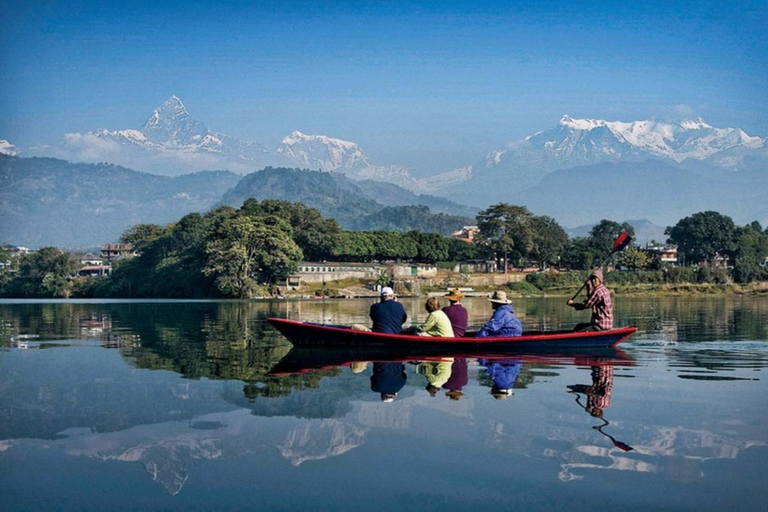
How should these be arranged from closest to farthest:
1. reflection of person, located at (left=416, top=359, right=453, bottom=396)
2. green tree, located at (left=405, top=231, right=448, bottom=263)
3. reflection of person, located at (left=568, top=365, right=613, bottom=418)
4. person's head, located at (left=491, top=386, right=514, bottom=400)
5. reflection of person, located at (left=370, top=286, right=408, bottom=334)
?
reflection of person, located at (left=568, top=365, right=613, bottom=418) < person's head, located at (left=491, top=386, right=514, bottom=400) < reflection of person, located at (left=416, top=359, right=453, bottom=396) < reflection of person, located at (left=370, top=286, right=408, bottom=334) < green tree, located at (left=405, top=231, right=448, bottom=263)

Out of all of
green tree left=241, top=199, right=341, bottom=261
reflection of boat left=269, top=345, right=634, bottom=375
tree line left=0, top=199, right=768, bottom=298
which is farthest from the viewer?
green tree left=241, top=199, right=341, bottom=261

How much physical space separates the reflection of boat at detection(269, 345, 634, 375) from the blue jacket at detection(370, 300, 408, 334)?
0.76m

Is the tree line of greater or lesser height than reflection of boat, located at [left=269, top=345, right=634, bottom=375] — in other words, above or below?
above

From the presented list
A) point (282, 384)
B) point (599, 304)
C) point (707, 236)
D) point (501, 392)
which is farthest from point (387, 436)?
point (707, 236)

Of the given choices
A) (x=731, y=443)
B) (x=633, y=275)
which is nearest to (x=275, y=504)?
(x=731, y=443)

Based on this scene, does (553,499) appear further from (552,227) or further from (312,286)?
(552,227)

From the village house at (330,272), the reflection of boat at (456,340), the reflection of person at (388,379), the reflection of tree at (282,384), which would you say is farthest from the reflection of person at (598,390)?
the village house at (330,272)

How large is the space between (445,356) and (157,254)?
299ft

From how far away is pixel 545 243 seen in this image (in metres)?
119

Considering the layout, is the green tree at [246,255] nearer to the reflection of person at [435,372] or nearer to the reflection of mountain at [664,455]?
the reflection of person at [435,372]

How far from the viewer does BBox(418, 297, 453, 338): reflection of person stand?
62.3 ft

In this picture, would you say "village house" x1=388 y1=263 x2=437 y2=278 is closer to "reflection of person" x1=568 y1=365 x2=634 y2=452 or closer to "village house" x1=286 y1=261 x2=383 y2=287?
"village house" x1=286 y1=261 x2=383 y2=287

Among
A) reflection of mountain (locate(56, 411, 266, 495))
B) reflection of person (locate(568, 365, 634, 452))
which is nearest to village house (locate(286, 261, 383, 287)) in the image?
reflection of person (locate(568, 365, 634, 452))

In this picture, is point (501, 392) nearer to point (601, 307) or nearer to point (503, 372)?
point (503, 372)
